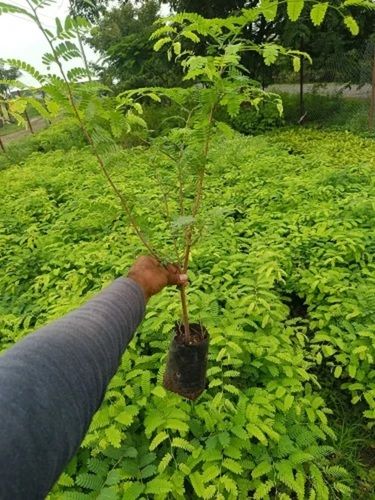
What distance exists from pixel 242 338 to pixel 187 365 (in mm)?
736

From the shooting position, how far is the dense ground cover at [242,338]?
2.10 metres

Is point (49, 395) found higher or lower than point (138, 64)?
lower

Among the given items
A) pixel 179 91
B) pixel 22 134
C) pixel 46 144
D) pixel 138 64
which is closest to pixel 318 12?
pixel 179 91

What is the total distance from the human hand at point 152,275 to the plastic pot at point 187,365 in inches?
14.7

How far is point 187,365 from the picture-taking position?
6.81ft

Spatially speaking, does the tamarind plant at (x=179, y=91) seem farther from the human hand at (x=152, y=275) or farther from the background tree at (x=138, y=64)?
the background tree at (x=138, y=64)

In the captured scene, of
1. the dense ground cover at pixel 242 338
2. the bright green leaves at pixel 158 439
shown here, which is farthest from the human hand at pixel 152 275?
the bright green leaves at pixel 158 439

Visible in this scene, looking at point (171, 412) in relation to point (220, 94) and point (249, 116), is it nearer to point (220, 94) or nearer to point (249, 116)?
point (220, 94)

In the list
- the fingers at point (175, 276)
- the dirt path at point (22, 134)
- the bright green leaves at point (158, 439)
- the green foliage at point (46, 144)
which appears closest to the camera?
the fingers at point (175, 276)

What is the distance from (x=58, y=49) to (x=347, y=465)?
2.78m

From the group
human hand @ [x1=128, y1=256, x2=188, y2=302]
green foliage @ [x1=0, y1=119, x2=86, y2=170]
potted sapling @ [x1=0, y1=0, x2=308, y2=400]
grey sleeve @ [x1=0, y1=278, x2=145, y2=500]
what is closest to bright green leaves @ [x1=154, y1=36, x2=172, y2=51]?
potted sapling @ [x1=0, y1=0, x2=308, y2=400]

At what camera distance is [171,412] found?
87.1 inches

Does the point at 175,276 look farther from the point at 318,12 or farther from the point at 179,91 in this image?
the point at 318,12

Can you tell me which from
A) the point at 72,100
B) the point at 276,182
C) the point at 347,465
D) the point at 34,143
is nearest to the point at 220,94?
the point at 72,100
